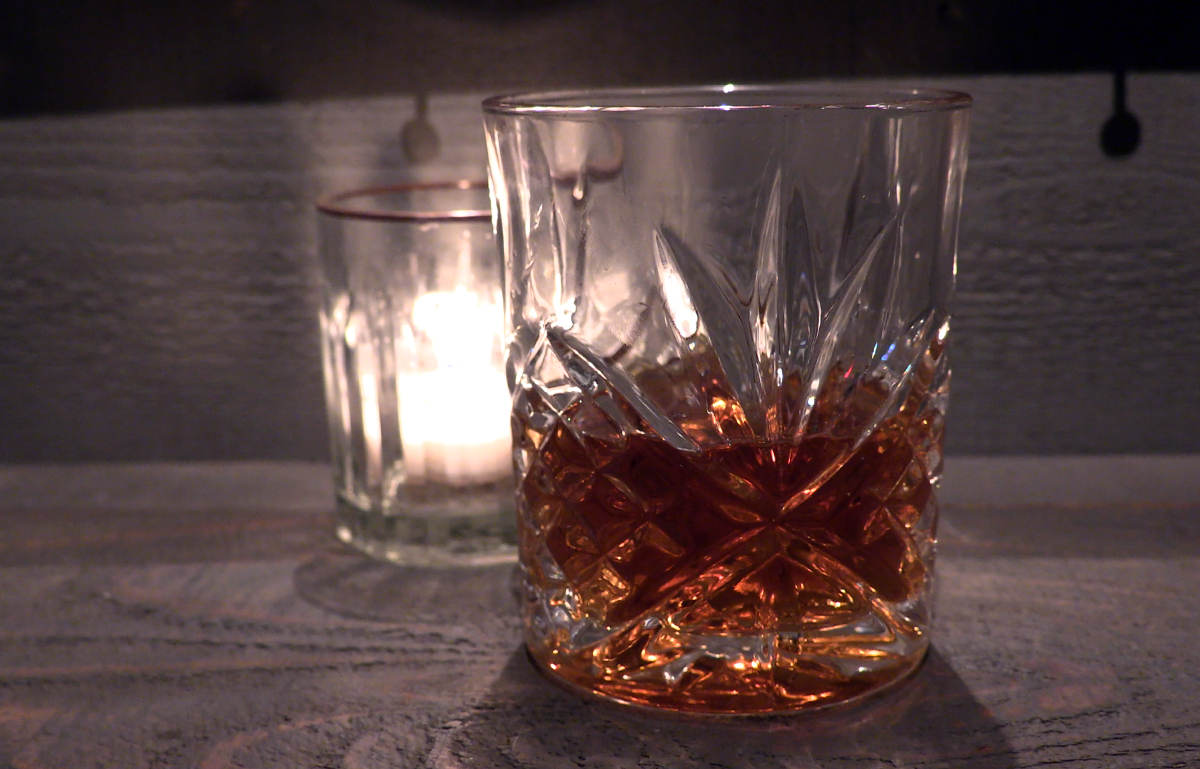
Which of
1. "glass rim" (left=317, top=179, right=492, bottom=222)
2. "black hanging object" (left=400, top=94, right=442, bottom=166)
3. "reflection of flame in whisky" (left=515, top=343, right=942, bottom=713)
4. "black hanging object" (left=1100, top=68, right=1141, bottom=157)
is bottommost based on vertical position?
"reflection of flame in whisky" (left=515, top=343, right=942, bottom=713)

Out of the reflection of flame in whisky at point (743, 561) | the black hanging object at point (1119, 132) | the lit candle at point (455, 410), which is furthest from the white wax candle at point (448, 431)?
the black hanging object at point (1119, 132)

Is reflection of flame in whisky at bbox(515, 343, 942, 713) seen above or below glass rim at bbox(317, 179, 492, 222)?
A: below

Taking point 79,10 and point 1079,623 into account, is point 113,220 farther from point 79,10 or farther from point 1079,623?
point 1079,623

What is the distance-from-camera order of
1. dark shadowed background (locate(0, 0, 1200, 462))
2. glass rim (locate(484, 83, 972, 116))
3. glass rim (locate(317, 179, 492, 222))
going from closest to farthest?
1. glass rim (locate(484, 83, 972, 116))
2. glass rim (locate(317, 179, 492, 222))
3. dark shadowed background (locate(0, 0, 1200, 462))

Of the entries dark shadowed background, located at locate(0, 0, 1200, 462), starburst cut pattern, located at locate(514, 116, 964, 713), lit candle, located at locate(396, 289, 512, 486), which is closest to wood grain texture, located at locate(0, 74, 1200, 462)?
dark shadowed background, located at locate(0, 0, 1200, 462)

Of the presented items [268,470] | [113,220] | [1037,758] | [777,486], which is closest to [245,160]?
[113,220]

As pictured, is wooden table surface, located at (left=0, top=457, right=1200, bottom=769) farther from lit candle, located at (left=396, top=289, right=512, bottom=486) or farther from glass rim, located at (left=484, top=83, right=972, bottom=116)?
glass rim, located at (left=484, top=83, right=972, bottom=116)

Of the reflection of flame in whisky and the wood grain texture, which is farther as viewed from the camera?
the wood grain texture
